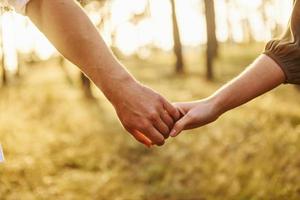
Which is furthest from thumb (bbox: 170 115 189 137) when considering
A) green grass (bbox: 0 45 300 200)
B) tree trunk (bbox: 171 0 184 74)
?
tree trunk (bbox: 171 0 184 74)

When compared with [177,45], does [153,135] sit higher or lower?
higher

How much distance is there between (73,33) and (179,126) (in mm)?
873

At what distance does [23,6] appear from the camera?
236 centimetres

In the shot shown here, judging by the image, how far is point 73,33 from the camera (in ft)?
7.85

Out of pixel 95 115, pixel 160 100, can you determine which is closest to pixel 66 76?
pixel 95 115

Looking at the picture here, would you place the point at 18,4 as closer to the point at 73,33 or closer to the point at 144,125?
the point at 73,33

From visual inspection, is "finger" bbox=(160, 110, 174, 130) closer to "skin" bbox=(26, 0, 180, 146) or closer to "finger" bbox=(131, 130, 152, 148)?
"skin" bbox=(26, 0, 180, 146)

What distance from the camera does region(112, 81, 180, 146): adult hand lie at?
8.94ft

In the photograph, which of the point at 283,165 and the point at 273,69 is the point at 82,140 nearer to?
the point at 283,165

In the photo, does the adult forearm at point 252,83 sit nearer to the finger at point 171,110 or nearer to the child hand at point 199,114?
the child hand at point 199,114

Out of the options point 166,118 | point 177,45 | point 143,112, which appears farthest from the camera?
point 177,45

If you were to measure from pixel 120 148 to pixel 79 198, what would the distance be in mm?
2495

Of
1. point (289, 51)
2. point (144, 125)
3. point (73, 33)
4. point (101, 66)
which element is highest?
point (73, 33)

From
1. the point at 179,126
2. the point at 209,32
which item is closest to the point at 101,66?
the point at 179,126
